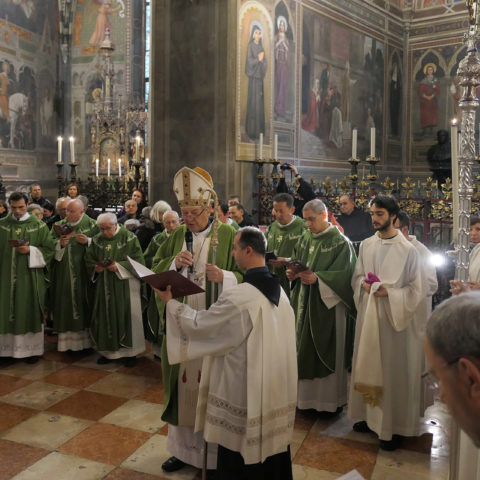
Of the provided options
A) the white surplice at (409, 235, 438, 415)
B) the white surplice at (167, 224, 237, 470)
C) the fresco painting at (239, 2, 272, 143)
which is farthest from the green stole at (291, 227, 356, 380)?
the fresco painting at (239, 2, 272, 143)

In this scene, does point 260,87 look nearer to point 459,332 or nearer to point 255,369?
point 255,369

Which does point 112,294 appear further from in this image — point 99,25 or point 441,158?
point 99,25

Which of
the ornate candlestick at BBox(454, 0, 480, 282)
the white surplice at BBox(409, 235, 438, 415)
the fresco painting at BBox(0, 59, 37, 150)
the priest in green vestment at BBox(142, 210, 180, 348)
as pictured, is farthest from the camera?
the fresco painting at BBox(0, 59, 37, 150)

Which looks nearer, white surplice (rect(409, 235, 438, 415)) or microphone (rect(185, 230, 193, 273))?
microphone (rect(185, 230, 193, 273))

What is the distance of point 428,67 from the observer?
18891 mm

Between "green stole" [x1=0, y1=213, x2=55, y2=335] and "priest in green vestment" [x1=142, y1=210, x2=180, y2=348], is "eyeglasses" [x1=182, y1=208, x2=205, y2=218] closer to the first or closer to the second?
"priest in green vestment" [x1=142, y1=210, x2=180, y2=348]

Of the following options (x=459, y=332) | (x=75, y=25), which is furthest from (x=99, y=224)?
(x=75, y=25)

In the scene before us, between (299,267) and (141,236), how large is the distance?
131 inches

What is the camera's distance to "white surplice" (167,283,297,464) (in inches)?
128

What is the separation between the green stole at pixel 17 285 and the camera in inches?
267

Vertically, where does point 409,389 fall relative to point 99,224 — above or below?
below

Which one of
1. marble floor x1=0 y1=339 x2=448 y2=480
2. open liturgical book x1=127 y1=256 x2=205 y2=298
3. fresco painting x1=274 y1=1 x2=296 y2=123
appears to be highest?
fresco painting x1=274 y1=1 x2=296 y2=123

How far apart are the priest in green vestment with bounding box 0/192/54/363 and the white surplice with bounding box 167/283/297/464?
3.93 metres

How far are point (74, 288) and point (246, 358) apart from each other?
4.31 metres
